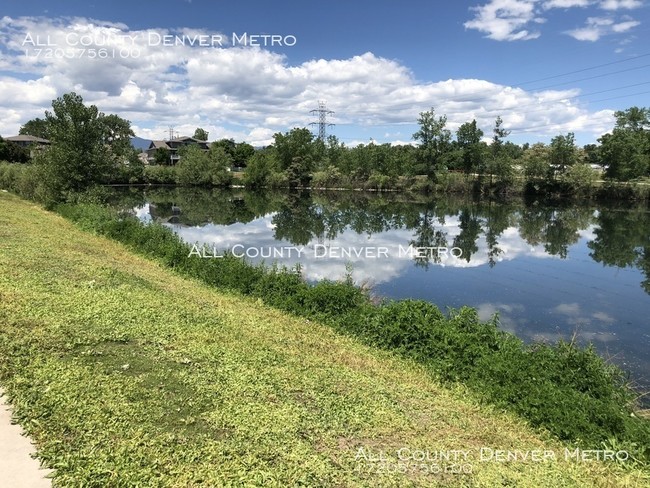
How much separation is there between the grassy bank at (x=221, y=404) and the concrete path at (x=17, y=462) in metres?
0.11

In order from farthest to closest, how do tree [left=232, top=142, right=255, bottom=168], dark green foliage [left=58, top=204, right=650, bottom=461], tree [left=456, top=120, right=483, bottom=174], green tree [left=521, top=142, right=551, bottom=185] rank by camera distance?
tree [left=232, top=142, right=255, bottom=168] < tree [left=456, top=120, right=483, bottom=174] < green tree [left=521, top=142, right=551, bottom=185] < dark green foliage [left=58, top=204, right=650, bottom=461]

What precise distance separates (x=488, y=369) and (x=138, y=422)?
5198 millimetres

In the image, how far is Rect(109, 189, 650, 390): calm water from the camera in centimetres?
1385

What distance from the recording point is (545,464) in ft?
16.8

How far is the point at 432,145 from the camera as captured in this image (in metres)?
73.0

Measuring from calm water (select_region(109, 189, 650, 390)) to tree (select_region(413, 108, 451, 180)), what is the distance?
77.4ft

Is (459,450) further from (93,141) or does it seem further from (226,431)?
(93,141)

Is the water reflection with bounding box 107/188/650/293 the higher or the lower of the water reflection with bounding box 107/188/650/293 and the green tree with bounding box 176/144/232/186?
the lower

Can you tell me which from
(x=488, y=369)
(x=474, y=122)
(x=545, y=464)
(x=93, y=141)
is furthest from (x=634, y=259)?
(x=474, y=122)

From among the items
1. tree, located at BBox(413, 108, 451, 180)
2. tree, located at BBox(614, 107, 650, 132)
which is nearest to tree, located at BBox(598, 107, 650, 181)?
tree, located at BBox(614, 107, 650, 132)

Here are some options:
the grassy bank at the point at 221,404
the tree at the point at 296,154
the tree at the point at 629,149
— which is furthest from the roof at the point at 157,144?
the grassy bank at the point at 221,404

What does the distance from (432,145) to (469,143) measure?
6026 mm

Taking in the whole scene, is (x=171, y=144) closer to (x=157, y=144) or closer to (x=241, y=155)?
(x=157, y=144)

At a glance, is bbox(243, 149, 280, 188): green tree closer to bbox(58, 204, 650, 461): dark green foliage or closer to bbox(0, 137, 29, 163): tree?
bbox(0, 137, 29, 163): tree
